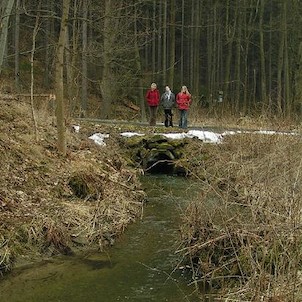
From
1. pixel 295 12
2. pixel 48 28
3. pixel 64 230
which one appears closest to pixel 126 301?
pixel 64 230

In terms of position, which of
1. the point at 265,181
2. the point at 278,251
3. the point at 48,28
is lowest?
the point at 278,251

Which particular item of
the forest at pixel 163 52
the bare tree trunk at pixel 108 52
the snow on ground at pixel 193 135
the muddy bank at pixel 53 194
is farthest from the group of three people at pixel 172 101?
the muddy bank at pixel 53 194

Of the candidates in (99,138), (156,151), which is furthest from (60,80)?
(156,151)

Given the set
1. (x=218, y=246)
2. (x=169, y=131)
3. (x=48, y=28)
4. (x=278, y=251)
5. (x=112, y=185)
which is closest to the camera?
(x=278, y=251)

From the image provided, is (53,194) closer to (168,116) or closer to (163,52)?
(168,116)

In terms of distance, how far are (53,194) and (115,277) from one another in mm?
3185

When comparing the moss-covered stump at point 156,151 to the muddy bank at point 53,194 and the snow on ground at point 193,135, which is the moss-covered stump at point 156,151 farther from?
the muddy bank at point 53,194

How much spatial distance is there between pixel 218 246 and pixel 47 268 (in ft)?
8.19

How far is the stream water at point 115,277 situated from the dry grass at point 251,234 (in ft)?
1.29

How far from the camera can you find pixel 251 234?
6340 mm

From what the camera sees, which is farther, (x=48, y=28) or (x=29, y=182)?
(x=48, y=28)

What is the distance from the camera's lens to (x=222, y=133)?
17594 millimetres

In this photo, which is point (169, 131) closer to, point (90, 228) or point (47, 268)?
point (90, 228)

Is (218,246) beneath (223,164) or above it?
beneath
